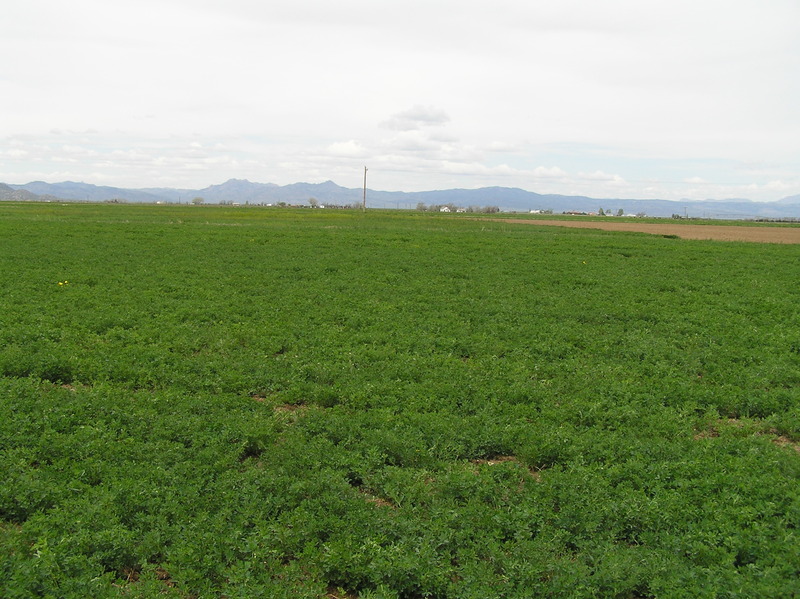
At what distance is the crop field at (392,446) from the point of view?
6117 millimetres

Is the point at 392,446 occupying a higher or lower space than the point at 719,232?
lower

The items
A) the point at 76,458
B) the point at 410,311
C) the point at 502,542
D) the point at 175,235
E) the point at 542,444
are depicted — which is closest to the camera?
→ the point at 502,542

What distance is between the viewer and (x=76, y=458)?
8117 millimetres

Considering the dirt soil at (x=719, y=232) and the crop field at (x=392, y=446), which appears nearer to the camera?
the crop field at (x=392, y=446)

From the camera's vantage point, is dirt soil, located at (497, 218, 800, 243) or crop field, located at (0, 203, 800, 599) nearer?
crop field, located at (0, 203, 800, 599)

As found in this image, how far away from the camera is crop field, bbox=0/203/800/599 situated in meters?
6.12

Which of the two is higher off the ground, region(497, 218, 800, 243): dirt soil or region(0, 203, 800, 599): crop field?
region(497, 218, 800, 243): dirt soil

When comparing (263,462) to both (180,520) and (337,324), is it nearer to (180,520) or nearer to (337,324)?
(180,520)

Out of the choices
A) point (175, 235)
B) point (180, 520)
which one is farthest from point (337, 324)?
point (175, 235)

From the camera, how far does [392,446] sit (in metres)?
8.91

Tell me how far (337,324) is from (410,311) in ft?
9.54

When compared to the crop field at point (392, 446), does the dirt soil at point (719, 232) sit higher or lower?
higher

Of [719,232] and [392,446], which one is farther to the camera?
[719,232]

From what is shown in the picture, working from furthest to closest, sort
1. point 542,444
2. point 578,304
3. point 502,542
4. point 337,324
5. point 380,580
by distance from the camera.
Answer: point 578,304
point 337,324
point 542,444
point 502,542
point 380,580
